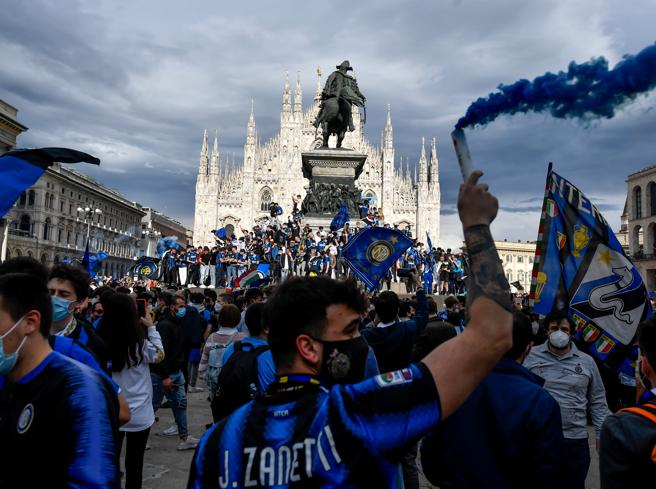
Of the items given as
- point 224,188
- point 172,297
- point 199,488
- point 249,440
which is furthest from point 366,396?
point 224,188

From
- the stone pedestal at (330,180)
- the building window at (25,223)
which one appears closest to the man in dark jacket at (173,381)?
the stone pedestal at (330,180)

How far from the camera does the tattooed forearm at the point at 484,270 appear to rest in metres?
1.37

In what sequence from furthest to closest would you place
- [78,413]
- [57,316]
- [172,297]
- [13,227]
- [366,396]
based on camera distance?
[13,227] < [172,297] < [57,316] < [78,413] < [366,396]

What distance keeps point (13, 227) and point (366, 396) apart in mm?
51618

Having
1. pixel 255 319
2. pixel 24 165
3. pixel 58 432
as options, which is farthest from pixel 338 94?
pixel 58 432

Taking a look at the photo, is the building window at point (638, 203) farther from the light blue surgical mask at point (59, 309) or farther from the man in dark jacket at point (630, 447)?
the light blue surgical mask at point (59, 309)

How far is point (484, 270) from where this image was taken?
4.58ft

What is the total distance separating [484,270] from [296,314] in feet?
1.75

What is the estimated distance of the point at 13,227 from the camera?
4550 centimetres

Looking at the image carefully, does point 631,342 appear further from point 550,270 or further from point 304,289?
point 304,289

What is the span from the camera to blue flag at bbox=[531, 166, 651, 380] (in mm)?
4219

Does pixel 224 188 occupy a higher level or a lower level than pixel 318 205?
higher

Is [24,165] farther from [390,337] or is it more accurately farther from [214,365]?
[390,337]

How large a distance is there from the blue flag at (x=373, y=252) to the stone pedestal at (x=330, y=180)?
768 centimetres
